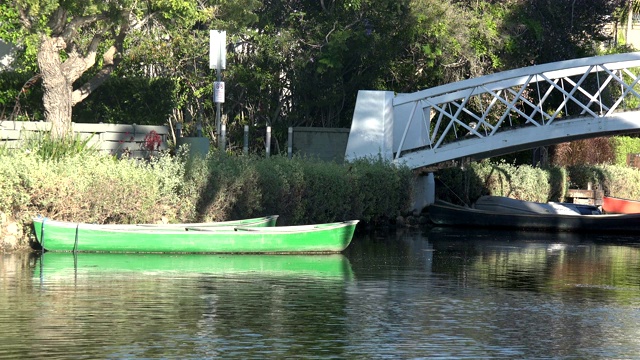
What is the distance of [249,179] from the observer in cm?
2627

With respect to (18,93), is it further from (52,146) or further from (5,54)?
(52,146)

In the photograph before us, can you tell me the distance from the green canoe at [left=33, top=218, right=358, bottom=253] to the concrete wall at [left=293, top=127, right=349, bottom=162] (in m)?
12.2

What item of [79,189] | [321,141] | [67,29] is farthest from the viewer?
[321,141]

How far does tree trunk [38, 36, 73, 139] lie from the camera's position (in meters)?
28.5

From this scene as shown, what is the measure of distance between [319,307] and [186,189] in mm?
8849

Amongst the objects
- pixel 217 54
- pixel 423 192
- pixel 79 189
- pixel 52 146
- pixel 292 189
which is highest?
pixel 217 54

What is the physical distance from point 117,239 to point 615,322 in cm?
973

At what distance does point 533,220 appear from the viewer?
34.4 meters

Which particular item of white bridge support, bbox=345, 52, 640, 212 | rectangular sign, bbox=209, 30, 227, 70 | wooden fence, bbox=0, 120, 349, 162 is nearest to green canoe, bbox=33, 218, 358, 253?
wooden fence, bbox=0, 120, 349, 162

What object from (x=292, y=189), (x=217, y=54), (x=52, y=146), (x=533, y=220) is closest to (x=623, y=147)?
(x=533, y=220)

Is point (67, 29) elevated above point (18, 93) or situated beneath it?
elevated above

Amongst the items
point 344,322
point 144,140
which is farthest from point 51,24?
point 344,322

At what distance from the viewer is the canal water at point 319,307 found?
1361cm

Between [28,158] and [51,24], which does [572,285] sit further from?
[51,24]
